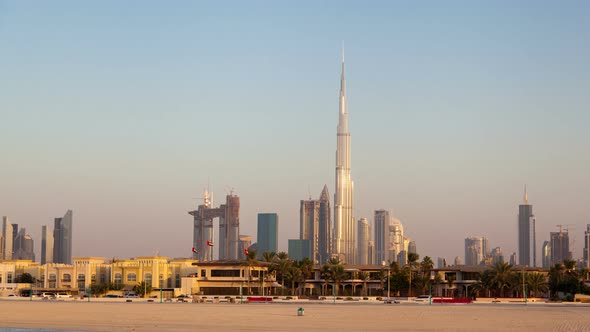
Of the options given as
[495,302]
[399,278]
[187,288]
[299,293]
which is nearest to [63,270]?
[187,288]

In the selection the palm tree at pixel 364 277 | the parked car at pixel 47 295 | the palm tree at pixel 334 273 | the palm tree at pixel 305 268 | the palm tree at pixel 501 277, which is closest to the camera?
the palm tree at pixel 501 277

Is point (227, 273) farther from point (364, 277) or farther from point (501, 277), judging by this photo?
point (501, 277)

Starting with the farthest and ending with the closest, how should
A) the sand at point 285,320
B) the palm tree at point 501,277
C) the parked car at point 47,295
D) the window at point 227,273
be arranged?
the window at point 227,273
the parked car at point 47,295
the palm tree at point 501,277
the sand at point 285,320

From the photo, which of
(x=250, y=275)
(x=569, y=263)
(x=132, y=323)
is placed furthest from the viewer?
(x=250, y=275)

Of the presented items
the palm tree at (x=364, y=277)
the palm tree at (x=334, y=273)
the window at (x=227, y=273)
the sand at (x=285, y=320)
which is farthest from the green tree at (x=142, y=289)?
the sand at (x=285, y=320)

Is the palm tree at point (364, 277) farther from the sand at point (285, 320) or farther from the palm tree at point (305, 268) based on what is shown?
the sand at point (285, 320)

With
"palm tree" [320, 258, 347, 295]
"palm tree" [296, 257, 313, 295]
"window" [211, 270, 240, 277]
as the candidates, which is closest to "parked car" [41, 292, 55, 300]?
"window" [211, 270, 240, 277]

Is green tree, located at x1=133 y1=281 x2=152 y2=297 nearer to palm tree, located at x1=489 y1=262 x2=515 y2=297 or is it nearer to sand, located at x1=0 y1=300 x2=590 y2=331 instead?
sand, located at x1=0 y1=300 x2=590 y2=331

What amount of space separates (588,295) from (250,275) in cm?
6258

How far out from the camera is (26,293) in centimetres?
18038

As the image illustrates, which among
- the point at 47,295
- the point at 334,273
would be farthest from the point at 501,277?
the point at 47,295

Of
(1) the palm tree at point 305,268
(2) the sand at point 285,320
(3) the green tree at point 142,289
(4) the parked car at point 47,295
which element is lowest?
(4) the parked car at point 47,295

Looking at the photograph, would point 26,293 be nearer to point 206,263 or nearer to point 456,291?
point 206,263

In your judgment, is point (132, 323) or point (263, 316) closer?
point (132, 323)
